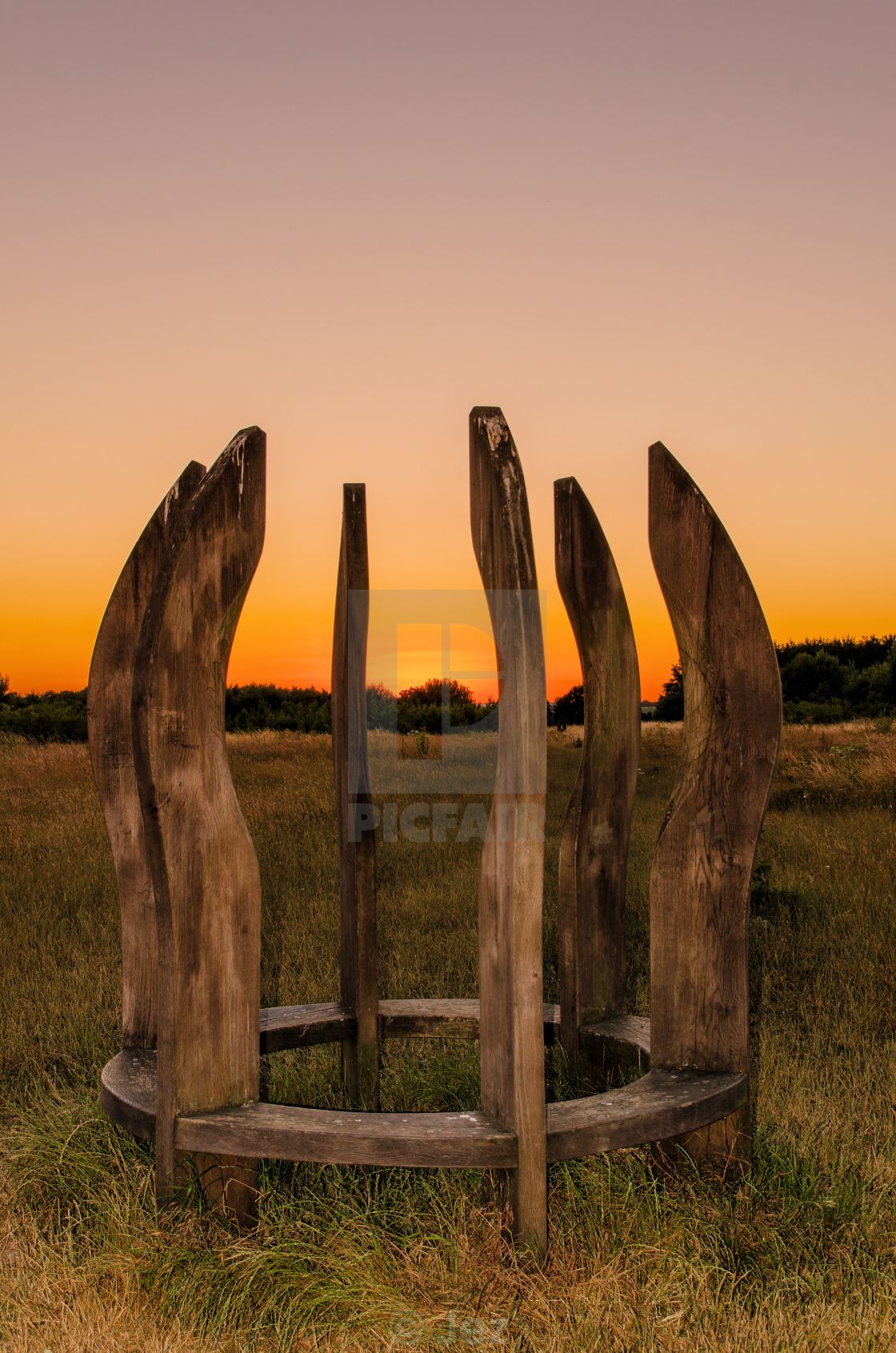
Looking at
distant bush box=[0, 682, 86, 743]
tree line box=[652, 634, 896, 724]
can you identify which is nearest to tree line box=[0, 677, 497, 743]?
distant bush box=[0, 682, 86, 743]

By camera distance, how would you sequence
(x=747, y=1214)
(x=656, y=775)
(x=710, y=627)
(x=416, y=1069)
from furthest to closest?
1. (x=656, y=775)
2. (x=416, y=1069)
3. (x=710, y=627)
4. (x=747, y=1214)

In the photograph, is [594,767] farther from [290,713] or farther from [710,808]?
[290,713]

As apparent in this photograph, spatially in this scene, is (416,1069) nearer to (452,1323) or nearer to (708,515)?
(452,1323)

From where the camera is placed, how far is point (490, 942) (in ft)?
9.46

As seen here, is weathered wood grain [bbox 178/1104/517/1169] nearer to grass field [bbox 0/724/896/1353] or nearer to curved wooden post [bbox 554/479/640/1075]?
grass field [bbox 0/724/896/1353]

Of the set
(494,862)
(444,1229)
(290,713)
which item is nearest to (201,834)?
(494,862)

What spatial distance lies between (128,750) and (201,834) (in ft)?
3.31

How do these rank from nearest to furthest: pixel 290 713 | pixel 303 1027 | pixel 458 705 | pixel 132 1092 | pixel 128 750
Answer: pixel 132 1092 → pixel 128 750 → pixel 303 1027 → pixel 458 705 → pixel 290 713

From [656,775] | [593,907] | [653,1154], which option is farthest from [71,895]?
[656,775]

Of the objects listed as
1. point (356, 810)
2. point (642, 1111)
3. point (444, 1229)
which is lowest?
point (444, 1229)

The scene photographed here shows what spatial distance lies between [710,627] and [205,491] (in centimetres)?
164

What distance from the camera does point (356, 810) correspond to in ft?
14.4

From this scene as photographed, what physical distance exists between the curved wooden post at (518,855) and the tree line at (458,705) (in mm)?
13224

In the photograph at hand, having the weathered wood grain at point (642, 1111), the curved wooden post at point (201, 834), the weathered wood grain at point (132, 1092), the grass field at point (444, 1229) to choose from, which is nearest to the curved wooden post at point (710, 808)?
the weathered wood grain at point (642, 1111)
